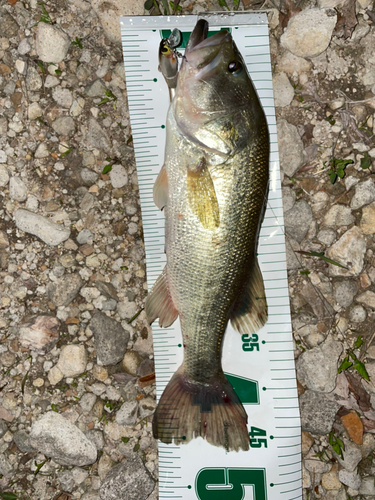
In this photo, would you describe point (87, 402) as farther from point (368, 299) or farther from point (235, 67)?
point (235, 67)

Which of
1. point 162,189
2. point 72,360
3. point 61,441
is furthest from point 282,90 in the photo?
point 61,441

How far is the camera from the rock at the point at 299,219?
2.64 m

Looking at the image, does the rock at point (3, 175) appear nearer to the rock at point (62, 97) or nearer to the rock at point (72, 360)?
the rock at point (62, 97)

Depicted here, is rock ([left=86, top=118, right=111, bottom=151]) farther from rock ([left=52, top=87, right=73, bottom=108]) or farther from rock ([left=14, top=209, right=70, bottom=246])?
rock ([left=14, top=209, right=70, bottom=246])

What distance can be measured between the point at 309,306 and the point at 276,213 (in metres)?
0.70

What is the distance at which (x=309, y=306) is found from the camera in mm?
2668

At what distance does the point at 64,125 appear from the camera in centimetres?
264

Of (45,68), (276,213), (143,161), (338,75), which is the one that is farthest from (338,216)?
(45,68)

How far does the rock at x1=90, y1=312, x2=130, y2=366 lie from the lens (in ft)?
8.50

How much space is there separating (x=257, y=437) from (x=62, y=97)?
107 inches

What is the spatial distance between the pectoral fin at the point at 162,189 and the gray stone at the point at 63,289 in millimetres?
870

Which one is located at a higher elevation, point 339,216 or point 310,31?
point 310,31

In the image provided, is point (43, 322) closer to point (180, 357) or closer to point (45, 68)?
point (180, 357)

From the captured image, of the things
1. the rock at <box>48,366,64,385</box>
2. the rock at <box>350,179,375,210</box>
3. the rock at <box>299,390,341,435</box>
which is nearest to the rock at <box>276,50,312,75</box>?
the rock at <box>350,179,375,210</box>
